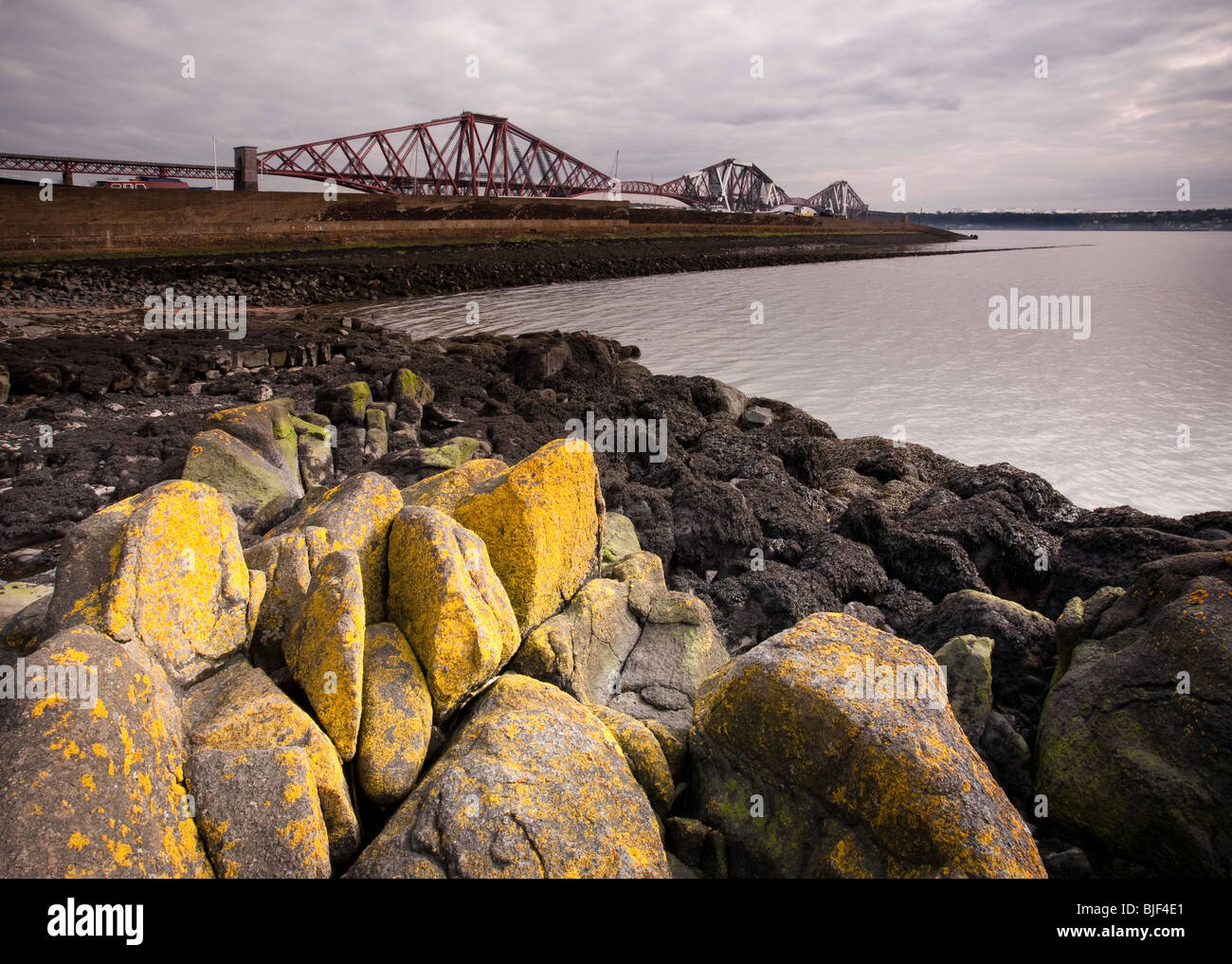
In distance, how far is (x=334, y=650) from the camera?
10.7 ft

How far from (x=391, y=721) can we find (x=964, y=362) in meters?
21.0

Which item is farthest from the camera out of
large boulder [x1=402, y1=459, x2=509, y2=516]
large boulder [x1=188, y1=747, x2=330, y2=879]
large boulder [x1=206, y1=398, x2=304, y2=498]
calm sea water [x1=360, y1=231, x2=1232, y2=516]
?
calm sea water [x1=360, y1=231, x2=1232, y2=516]

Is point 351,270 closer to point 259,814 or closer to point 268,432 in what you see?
point 268,432

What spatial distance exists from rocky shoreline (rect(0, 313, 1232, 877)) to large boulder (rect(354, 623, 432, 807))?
0.04ft

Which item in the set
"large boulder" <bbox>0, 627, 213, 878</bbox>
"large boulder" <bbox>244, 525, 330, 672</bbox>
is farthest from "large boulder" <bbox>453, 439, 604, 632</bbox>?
"large boulder" <bbox>0, 627, 213, 878</bbox>

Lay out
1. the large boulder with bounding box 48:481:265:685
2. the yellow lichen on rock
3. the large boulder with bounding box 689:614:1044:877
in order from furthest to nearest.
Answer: the yellow lichen on rock
the large boulder with bounding box 48:481:265:685
the large boulder with bounding box 689:614:1044:877

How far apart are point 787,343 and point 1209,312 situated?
21.7 m

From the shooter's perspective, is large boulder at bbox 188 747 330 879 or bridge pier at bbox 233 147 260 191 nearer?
large boulder at bbox 188 747 330 879

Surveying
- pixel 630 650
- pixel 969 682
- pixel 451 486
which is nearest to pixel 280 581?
pixel 451 486

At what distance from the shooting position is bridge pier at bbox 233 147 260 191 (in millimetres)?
47906

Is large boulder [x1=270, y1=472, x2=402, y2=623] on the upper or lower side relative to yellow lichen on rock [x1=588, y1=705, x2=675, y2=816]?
upper

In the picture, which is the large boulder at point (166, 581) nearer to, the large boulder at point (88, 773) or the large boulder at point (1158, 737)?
the large boulder at point (88, 773)

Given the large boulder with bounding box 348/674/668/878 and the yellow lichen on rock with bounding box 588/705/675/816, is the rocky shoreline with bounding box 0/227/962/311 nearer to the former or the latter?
the large boulder with bounding box 348/674/668/878

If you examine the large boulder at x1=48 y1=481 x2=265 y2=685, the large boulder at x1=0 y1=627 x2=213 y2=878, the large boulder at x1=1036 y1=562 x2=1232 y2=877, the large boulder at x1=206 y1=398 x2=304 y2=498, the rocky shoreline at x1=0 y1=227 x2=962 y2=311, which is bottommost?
the large boulder at x1=1036 y1=562 x2=1232 y2=877
